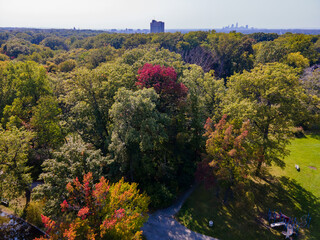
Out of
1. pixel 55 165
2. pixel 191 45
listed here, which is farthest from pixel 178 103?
pixel 191 45

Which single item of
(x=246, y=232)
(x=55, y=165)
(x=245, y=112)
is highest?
(x=245, y=112)

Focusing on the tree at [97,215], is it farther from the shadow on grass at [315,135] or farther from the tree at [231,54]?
the tree at [231,54]

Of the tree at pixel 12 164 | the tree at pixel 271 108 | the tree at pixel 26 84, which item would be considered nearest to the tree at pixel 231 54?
the tree at pixel 271 108

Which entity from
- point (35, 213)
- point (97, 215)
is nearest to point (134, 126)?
point (97, 215)

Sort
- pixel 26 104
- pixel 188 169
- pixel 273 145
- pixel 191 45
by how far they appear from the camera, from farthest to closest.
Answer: pixel 191 45 → pixel 26 104 → pixel 188 169 → pixel 273 145

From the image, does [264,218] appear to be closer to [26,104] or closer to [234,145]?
[234,145]
